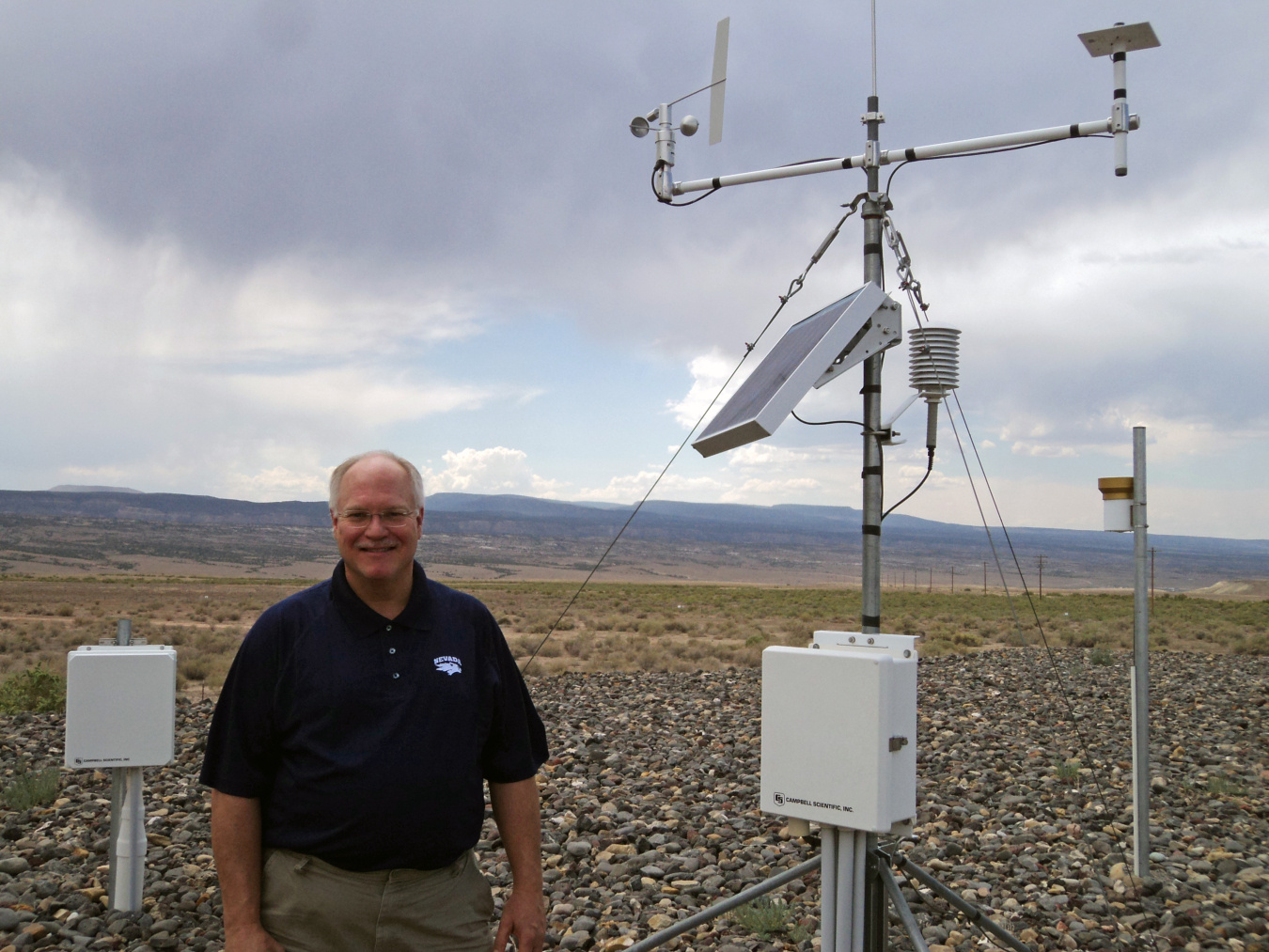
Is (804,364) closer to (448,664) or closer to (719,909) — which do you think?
(448,664)

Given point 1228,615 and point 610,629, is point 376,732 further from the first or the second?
point 1228,615

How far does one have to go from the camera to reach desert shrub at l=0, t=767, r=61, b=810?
6.88 m

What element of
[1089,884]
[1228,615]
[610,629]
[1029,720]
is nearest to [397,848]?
[1089,884]

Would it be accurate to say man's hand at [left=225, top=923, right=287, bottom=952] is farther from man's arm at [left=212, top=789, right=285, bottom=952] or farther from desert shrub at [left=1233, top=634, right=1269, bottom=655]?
desert shrub at [left=1233, top=634, right=1269, bottom=655]

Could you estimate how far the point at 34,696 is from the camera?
37.3 feet

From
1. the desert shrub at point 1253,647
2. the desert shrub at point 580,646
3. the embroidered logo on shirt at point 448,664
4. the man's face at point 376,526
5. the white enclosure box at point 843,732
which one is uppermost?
the man's face at point 376,526

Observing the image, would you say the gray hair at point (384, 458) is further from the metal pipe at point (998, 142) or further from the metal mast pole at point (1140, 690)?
the metal mast pole at point (1140, 690)

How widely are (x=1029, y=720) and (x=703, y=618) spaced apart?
2337 centimetres

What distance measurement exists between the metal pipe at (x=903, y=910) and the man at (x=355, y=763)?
129 cm

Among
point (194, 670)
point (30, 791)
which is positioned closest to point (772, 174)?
point (30, 791)

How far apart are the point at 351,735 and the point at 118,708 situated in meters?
2.96

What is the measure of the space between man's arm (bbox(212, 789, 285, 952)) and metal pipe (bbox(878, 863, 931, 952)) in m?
2.02

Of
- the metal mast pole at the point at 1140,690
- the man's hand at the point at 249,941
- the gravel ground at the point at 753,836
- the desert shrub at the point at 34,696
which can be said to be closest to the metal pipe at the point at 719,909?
the gravel ground at the point at 753,836

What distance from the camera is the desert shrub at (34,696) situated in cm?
1115
